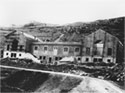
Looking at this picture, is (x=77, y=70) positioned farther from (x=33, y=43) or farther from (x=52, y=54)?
(x=33, y=43)

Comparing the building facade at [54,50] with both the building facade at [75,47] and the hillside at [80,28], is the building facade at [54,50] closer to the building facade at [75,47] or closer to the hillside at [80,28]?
the building facade at [75,47]

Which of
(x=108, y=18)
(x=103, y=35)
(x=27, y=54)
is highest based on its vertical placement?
(x=108, y=18)

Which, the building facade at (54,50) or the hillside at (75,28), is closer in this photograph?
the hillside at (75,28)

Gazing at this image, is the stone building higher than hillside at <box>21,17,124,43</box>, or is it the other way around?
hillside at <box>21,17,124,43</box>

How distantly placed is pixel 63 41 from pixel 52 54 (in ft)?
1.49

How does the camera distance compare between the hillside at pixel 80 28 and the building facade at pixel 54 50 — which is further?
the building facade at pixel 54 50

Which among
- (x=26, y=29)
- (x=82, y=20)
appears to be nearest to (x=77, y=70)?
(x=82, y=20)

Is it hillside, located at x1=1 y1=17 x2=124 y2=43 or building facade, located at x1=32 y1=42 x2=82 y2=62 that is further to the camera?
building facade, located at x1=32 y1=42 x2=82 y2=62

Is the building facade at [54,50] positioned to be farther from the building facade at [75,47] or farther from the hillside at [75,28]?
the hillside at [75,28]

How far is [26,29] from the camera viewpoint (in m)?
7.68

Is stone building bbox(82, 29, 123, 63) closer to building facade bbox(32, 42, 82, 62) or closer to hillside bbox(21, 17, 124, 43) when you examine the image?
hillside bbox(21, 17, 124, 43)

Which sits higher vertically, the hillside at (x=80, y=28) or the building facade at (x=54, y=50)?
the hillside at (x=80, y=28)

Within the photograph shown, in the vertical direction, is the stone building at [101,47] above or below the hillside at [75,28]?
below

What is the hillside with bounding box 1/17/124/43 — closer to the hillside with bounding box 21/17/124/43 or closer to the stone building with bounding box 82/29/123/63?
the hillside with bounding box 21/17/124/43
